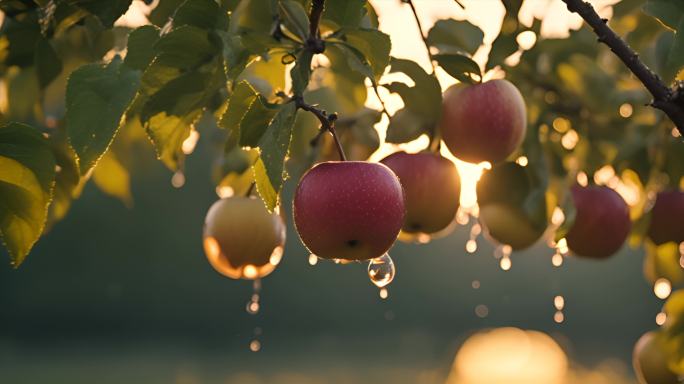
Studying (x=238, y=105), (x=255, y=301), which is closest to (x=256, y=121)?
(x=238, y=105)

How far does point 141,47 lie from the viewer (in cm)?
93

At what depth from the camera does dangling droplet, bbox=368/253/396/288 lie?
3.87 ft

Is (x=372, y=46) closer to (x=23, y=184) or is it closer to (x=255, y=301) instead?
(x=23, y=184)

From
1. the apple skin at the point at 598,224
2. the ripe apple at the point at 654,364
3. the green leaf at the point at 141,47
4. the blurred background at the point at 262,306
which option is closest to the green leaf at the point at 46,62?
the green leaf at the point at 141,47

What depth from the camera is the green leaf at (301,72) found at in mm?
881

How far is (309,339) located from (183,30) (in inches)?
441

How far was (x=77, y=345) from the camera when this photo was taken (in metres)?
10.8

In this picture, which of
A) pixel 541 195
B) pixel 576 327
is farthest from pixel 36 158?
pixel 576 327

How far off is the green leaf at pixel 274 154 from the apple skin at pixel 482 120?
41 centimetres

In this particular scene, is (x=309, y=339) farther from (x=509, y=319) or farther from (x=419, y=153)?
(x=419, y=153)

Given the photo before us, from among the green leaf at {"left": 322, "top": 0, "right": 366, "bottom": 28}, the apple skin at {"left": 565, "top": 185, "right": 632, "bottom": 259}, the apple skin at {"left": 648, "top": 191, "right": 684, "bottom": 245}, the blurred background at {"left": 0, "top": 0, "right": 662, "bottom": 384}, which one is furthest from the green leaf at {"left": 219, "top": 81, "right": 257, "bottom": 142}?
the blurred background at {"left": 0, "top": 0, "right": 662, "bottom": 384}

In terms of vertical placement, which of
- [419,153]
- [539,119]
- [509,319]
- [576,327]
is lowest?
[576,327]

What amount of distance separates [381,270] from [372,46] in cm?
36

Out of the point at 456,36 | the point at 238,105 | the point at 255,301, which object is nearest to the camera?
the point at 238,105
